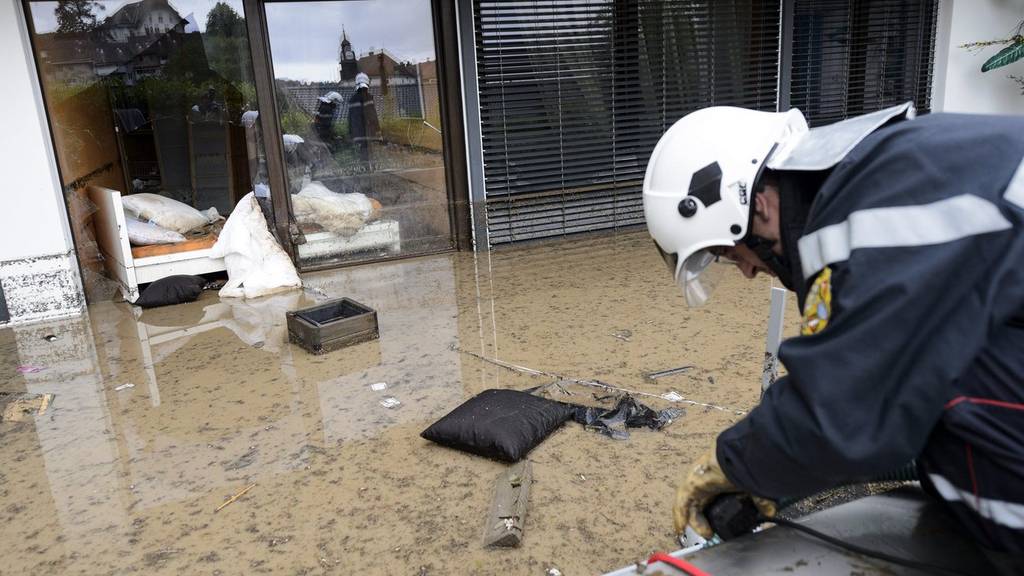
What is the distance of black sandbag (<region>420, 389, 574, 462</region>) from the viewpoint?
9.10ft

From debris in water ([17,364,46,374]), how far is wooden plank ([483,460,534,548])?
2.95m

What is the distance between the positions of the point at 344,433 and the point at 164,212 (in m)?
3.47

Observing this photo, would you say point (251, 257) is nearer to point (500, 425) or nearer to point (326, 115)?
point (326, 115)

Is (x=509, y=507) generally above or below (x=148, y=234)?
below

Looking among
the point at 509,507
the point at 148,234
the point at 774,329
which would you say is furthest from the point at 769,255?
the point at 148,234

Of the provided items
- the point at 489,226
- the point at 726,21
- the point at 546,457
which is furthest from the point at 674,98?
the point at 546,457

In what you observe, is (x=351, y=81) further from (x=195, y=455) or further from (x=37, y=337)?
(x=195, y=455)

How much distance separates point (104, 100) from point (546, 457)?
517 cm

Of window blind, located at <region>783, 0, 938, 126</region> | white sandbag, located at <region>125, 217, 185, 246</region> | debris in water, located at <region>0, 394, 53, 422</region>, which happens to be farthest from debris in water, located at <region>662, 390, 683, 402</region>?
window blind, located at <region>783, 0, 938, 126</region>

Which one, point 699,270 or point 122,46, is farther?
point 122,46

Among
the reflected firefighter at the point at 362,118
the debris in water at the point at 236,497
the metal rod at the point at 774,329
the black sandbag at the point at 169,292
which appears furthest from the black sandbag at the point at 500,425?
the reflected firefighter at the point at 362,118

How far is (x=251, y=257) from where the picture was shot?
545 centimetres

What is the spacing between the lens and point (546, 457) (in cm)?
281

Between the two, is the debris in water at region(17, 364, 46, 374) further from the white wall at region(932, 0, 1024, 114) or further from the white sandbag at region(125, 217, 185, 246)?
the white wall at region(932, 0, 1024, 114)
